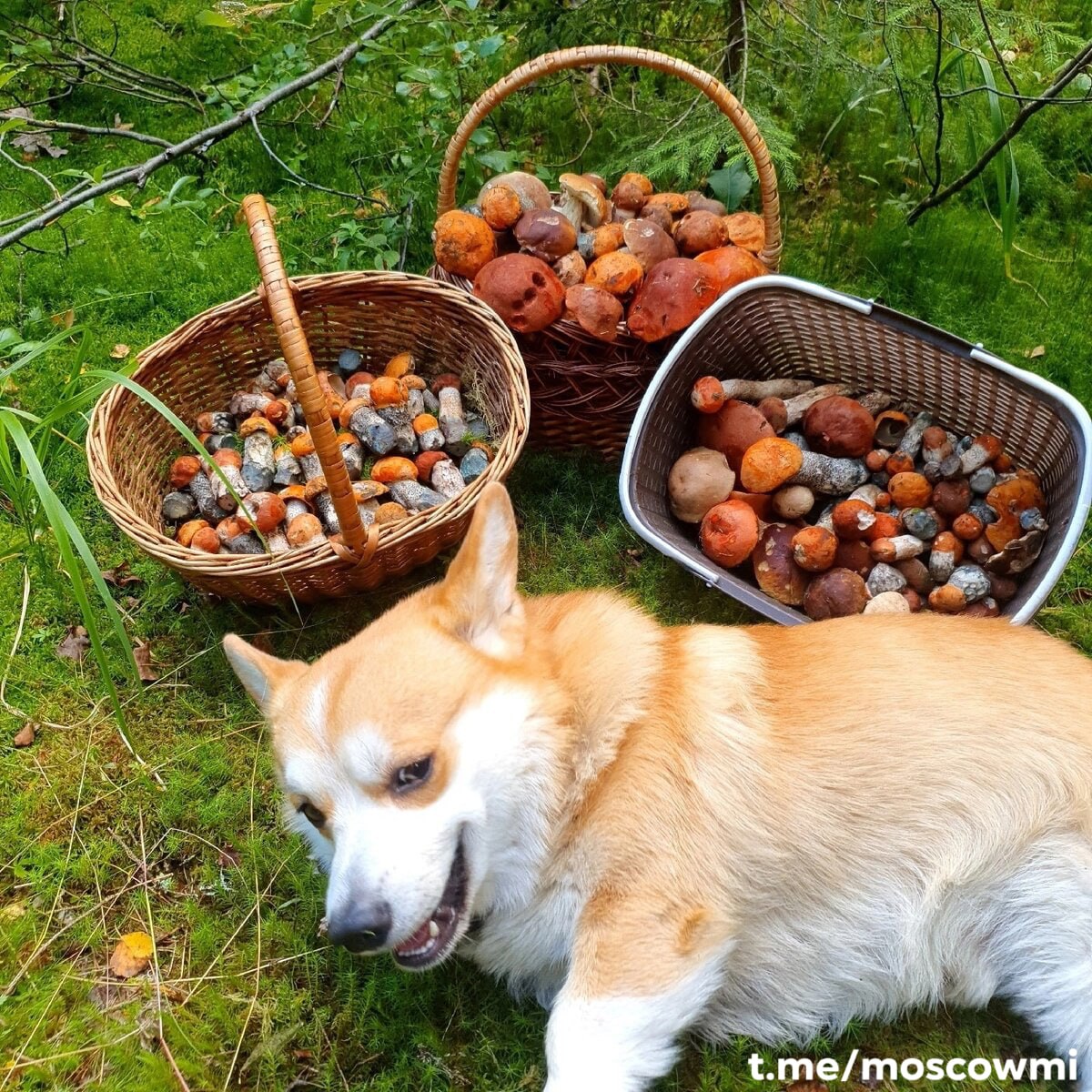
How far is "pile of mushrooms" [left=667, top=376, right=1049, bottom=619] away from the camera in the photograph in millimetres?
3080

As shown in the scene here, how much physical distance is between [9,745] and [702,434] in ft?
8.81

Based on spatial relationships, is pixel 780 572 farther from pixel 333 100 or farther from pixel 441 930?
Answer: pixel 333 100

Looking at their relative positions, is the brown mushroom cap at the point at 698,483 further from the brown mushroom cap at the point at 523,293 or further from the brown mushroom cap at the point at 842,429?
the brown mushroom cap at the point at 523,293

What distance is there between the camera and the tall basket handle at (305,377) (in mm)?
2619

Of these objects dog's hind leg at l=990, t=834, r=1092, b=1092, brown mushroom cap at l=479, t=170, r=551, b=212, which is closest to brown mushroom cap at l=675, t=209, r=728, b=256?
brown mushroom cap at l=479, t=170, r=551, b=212

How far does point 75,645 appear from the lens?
337 cm

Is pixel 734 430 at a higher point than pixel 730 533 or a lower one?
higher

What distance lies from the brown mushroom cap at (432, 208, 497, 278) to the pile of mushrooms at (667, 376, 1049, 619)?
960mm

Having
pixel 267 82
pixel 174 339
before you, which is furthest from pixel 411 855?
pixel 267 82

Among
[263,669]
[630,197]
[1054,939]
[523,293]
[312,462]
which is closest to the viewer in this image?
[1054,939]

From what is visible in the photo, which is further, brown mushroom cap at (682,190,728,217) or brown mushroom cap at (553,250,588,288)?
brown mushroom cap at (682,190,728,217)

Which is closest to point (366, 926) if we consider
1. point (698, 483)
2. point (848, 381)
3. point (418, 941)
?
point (418, 941)

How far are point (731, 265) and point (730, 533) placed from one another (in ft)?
3.38

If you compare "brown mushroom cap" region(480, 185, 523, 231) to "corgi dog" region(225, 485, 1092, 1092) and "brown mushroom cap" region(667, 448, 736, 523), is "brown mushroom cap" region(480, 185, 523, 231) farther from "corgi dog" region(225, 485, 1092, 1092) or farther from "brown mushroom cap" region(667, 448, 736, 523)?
"corgi dog" region(225, 485, 1092, 1092)
